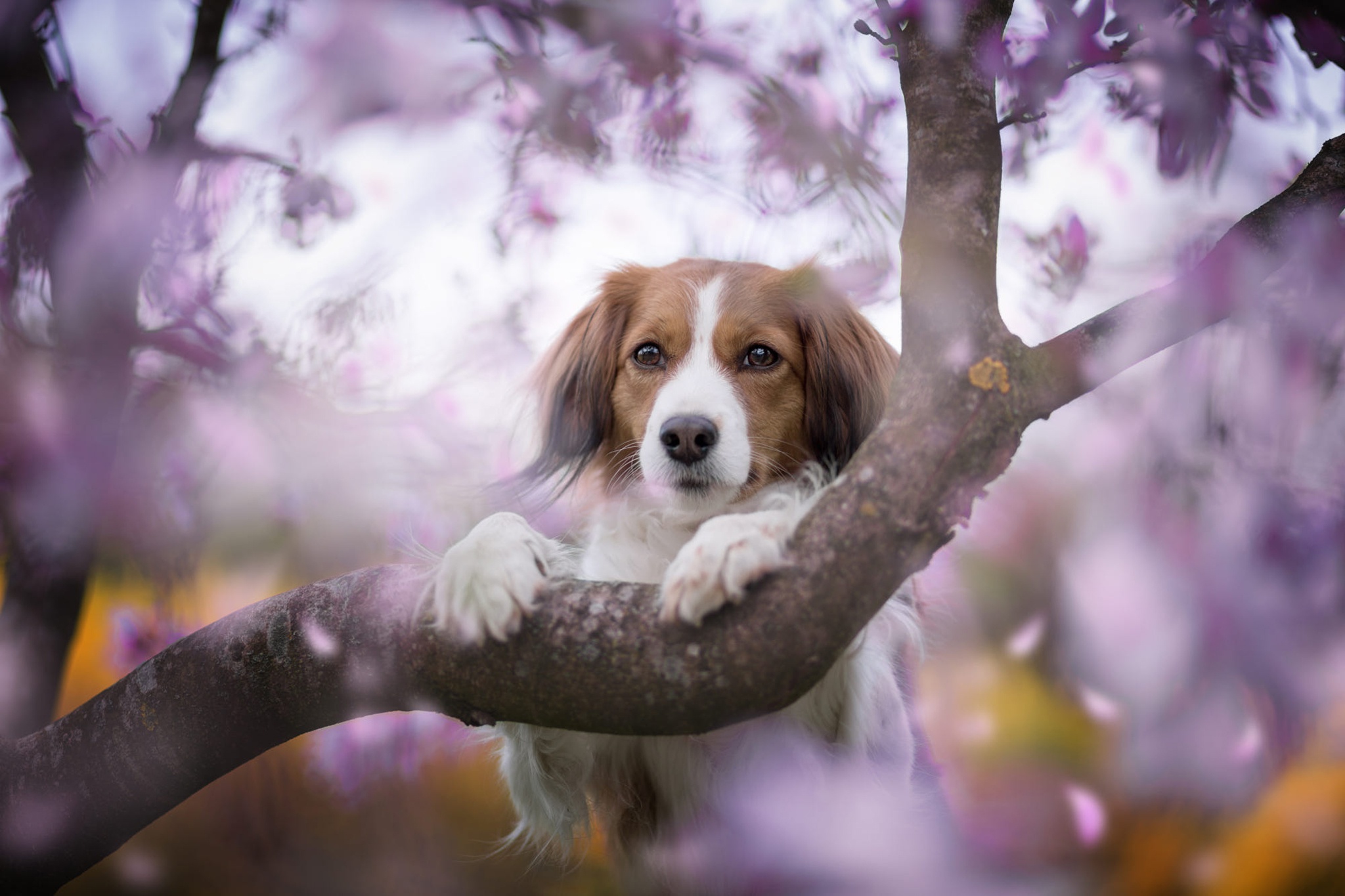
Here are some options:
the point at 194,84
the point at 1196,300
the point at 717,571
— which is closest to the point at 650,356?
the point at 717,571

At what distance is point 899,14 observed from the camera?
1.68m

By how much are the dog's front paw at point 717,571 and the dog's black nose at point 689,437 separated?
55 centimetres

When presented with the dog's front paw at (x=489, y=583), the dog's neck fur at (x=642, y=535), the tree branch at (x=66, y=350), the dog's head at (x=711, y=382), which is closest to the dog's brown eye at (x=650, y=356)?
the dog's head at (x=711, y=382)

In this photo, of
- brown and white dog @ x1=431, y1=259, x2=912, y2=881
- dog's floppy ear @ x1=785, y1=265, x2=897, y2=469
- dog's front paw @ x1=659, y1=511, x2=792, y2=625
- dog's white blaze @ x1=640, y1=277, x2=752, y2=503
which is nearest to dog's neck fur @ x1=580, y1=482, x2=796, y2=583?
brown and white dog @ x1=431, y1=259, x2=912, y2=881

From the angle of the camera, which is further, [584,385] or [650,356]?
[584,385]

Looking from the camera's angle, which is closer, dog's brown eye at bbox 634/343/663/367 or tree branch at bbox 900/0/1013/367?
tree branch at bbox 900/0/1013/367

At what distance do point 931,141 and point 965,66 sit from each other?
6.9 inches

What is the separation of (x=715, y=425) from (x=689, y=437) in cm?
7

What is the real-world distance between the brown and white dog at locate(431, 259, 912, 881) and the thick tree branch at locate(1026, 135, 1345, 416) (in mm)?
552

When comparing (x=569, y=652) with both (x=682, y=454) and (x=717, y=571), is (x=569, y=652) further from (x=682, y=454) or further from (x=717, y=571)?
(x=682, y=454)

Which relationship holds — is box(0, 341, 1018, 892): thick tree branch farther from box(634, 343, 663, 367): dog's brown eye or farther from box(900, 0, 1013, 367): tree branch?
box(634, 343, 663, 367): dog's brown eye

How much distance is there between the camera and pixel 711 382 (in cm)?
207

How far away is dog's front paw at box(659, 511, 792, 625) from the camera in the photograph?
129 centimetres

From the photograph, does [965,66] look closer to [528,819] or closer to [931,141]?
[931,141]
